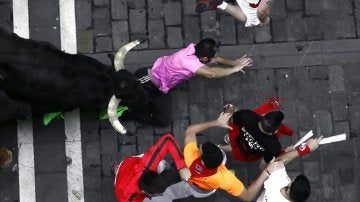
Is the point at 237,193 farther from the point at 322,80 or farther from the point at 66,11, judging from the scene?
the point at 66,11

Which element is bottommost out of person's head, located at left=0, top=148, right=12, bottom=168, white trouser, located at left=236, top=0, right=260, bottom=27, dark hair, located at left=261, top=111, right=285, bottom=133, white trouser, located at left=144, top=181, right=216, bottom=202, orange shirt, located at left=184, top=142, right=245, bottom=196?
white trouser, located at left=144, top=181, right=216, bottom=202

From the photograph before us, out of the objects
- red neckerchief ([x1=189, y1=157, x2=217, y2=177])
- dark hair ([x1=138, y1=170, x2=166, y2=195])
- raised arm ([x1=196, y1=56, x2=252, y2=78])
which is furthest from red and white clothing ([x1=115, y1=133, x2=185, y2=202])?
raised arm ([x1=196, y1=56, x2=252, y2=78])

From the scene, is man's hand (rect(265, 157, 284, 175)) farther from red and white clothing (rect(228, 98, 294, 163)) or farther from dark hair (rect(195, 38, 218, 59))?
dark hair (rect(195, 38, 218, 59))

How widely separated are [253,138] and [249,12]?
2.41 m

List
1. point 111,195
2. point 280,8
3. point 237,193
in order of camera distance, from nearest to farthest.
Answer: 1. point 237,193
2. point 111,195
3. point 280,8

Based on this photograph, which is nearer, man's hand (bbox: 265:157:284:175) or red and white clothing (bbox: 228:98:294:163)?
red and white clothing (bbox: 228:98:294:163)

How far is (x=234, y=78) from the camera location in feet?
30.7

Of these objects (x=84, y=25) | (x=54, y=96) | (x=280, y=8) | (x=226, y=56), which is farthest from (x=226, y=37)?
(x=54, y=96)

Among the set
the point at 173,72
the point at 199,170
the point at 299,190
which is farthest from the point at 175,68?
the point at 299,190

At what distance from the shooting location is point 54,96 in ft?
26.0

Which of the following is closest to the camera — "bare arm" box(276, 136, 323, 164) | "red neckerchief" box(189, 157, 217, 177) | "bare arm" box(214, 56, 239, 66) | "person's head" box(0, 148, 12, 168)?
"red neckerchief" box(189, 157, 217, 177)

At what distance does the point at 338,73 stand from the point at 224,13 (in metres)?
2.15

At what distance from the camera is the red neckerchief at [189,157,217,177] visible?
286 inches

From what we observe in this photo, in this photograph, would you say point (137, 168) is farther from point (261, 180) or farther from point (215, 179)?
→ point (261, 180)
